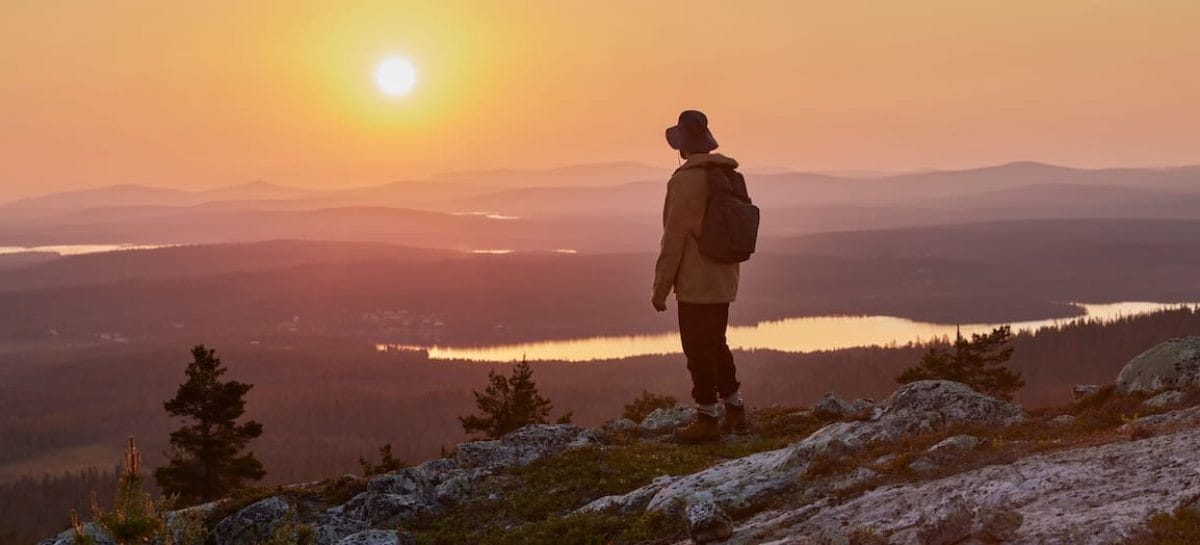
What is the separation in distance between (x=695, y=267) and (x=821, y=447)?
13.6 ft

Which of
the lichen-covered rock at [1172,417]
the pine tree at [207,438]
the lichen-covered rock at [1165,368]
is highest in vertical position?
the lichen-covered rock at [1165,368]

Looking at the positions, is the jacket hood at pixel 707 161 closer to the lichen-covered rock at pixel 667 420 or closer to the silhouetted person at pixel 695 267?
the silhouetted person at pixel 695 267

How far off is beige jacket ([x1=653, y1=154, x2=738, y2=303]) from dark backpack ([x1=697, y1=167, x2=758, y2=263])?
154mm

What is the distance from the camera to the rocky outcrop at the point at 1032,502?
739 centimetres

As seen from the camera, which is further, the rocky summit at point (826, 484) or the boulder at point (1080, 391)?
the boulder at point (1080, 391)

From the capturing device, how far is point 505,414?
40719mm

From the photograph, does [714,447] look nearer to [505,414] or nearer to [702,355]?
[702,355]

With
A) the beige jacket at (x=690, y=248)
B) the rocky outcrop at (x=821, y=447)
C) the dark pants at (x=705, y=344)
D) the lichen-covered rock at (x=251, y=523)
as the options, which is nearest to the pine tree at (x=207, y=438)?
the lichen-covered rock at (x=251, y=523)

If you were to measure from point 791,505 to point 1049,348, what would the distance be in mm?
205957

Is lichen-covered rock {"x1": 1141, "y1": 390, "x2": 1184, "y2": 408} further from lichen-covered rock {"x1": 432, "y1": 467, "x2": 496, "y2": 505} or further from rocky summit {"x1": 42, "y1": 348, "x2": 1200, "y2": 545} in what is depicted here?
lichen-covered rock {"x1": 432, "y1": 467, "x2": 496, "y2": 505}

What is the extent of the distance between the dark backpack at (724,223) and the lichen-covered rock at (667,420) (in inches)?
332

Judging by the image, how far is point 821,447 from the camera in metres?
13.1

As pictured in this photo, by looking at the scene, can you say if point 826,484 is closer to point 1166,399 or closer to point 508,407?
point 1166,399

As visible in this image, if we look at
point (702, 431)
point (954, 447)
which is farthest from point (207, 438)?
point (954, 447)
